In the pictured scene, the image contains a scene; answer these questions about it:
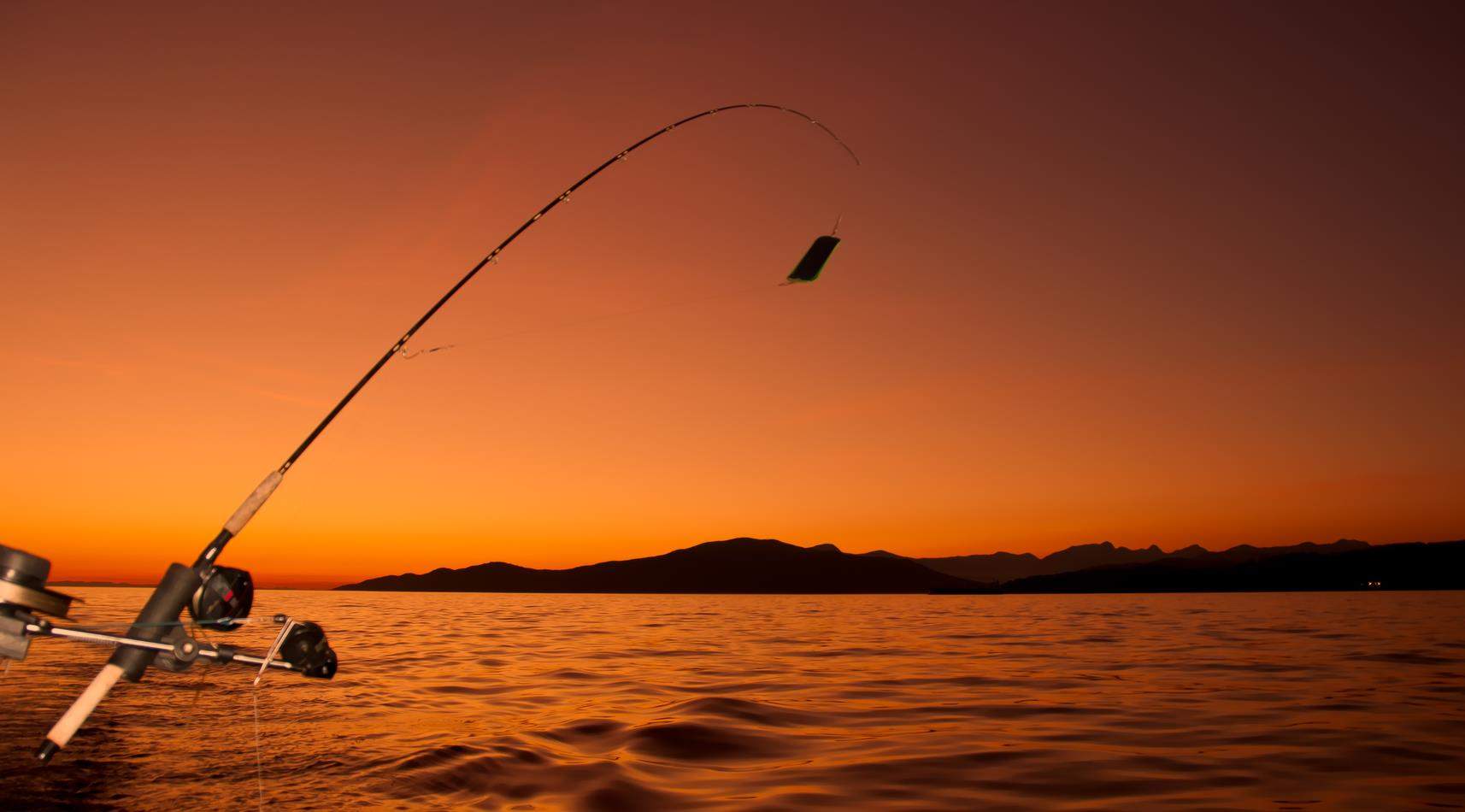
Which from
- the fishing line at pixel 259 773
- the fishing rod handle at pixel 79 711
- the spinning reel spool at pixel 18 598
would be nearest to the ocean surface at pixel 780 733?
the fishing line at pixel 259 773

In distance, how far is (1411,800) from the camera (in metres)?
6.36

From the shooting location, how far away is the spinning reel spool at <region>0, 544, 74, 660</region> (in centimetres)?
444

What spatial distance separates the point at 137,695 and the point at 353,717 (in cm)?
499

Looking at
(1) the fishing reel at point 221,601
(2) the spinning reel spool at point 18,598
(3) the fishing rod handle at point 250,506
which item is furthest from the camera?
(3) the fishing rod handle at point 250,506

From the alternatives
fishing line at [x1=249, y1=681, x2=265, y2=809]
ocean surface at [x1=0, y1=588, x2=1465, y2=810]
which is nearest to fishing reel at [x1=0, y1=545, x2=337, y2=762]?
ocean surface at [x1=0, y1=588, x2=1465, y2=810]

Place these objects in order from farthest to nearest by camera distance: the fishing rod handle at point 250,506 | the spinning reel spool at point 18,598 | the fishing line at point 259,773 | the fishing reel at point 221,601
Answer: the fishing line at point 259,773 → the fishing rod handle at point 250,506 → the fishing reel at point 221,601 → the spinning reel spool at point 18,598

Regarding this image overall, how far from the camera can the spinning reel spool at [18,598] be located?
4441mm

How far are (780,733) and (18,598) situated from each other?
22.8 ft

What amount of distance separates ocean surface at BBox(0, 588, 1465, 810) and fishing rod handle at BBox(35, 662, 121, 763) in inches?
19.2

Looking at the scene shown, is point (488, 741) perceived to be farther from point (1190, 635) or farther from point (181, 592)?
point (1190, 635)

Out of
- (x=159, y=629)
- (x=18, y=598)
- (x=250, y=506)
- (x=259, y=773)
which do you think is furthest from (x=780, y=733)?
(x=18, y=598)

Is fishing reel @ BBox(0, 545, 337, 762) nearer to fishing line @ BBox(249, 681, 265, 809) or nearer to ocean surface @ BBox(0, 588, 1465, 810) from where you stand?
ocean surface @ BBox(0, 588, 1465, 810)

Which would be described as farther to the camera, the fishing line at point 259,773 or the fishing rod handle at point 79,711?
the fishing line at point 259,773

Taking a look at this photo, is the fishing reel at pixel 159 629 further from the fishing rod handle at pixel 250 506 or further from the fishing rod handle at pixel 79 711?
the fishing rod handle at pixel 250 506
